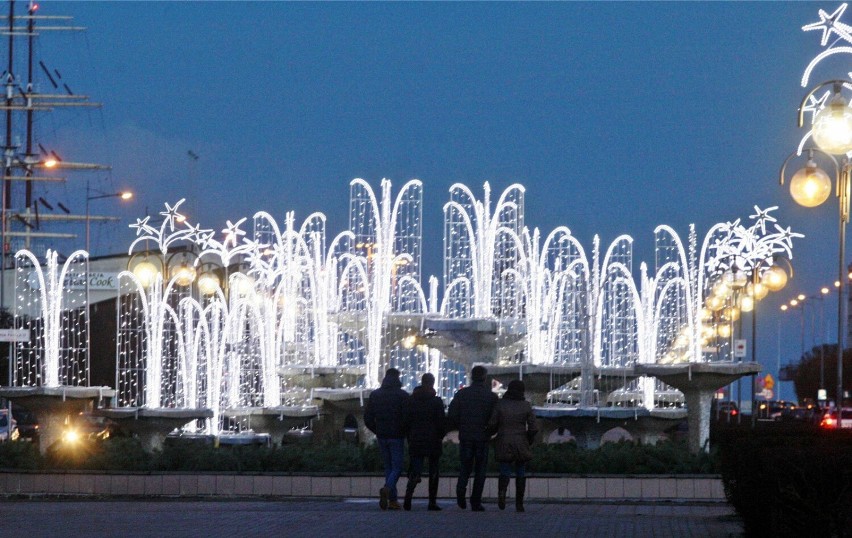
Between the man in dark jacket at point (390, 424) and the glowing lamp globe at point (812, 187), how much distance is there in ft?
15.7

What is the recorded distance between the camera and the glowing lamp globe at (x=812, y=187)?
17469mm

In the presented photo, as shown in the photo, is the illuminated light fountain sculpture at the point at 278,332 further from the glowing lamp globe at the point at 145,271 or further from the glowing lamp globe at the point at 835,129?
the glowing lamp globe at the point at 835,129

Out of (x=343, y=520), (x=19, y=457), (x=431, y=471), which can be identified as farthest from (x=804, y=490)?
(x=19, y=457)

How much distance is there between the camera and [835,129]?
15.3 metres

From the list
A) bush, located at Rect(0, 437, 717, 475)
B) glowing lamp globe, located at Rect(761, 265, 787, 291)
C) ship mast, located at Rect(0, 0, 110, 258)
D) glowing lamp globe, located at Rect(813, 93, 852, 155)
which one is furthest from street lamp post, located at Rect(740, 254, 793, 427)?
ship mast, located at Rect(0, 0, 110, 258)

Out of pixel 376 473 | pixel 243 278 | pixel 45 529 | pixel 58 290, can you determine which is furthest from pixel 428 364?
pixel 45 529

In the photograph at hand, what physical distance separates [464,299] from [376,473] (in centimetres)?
1936

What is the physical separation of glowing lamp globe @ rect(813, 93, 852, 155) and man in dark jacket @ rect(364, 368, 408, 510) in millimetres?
5829

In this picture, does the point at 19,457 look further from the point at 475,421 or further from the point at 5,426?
the point at 5,426

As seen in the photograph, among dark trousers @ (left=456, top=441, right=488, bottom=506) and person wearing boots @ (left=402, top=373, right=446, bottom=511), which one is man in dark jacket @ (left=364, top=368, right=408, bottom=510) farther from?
dark trousers @ (left=456, top=441, right=488, bottom=506)

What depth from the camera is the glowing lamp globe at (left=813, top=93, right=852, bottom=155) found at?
1527 centimetres

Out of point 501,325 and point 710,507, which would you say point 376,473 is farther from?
point 501,325

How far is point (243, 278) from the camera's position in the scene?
47281mm

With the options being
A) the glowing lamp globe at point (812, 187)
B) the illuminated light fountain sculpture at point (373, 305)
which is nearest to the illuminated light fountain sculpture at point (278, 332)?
the illuminated light fountain sculpture at point (373, 305)
